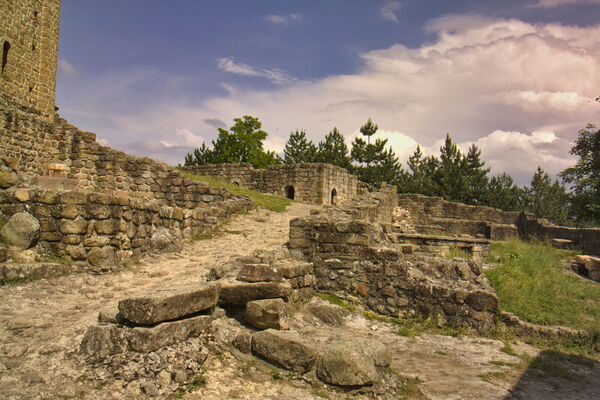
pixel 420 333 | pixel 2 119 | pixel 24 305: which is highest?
pixel 2 119

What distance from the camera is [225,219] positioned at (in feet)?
37.3

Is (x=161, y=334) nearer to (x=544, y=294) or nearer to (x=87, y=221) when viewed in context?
(x=87, y=221)

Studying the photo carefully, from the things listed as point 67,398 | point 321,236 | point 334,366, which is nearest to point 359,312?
point 321,236

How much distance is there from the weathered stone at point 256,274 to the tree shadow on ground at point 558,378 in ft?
10.1

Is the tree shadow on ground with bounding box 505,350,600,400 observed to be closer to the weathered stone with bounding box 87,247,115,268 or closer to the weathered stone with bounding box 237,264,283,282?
the weathered stone with bounding box 237,264,283,282

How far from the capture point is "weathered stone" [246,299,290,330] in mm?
4801

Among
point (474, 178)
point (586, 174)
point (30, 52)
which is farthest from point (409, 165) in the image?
point (30, 52)

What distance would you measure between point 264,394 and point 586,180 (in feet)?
110

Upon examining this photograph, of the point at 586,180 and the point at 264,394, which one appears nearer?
the point at 264,394

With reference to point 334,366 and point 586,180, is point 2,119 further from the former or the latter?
point 586,180

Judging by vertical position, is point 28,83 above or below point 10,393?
above

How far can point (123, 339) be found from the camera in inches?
150

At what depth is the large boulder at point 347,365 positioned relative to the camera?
412 centimetres

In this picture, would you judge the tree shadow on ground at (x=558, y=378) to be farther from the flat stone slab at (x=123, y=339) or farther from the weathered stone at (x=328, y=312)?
the flat stone slab at (x=123, y=339)
